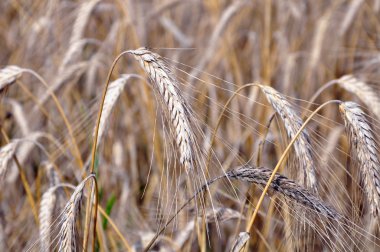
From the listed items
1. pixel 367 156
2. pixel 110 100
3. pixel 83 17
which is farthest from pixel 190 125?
pixel 83 17

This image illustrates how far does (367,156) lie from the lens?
1565 millimetres

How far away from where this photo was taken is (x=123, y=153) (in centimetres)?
330

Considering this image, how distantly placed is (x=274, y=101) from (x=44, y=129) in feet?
6.66

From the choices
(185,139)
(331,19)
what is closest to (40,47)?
(331,19)

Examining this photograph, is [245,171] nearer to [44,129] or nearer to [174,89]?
[174,89]

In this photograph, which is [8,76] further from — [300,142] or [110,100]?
[300,142]

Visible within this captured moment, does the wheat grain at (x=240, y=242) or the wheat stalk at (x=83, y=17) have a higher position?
the wheat stalk at (x=83, y=17)

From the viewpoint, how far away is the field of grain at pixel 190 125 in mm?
1650

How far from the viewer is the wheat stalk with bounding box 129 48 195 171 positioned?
1343mm

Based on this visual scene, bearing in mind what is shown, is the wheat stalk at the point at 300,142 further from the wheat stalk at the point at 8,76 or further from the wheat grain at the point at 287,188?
the wheat stalk at the point at 8,76

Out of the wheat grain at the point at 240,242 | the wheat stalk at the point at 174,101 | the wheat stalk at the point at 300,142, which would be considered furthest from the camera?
the wheat stalk at the point at 300,142

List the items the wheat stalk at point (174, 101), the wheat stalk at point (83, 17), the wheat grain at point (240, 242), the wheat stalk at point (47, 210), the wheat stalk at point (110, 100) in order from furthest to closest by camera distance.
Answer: the wheat stalk at point (83, 17) → the wheat stalk at point (110, 100) → the wheat stalk at point (47, 210) → the wheat grain at point (240, 242) → the wheat stalk at point (174, 101)

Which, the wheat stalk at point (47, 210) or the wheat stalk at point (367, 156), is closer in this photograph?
the wheat stalk at point (367, 156)

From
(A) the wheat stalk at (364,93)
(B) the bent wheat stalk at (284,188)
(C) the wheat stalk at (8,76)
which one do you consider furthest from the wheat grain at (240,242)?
(C) the wheat stalk at (8,76)
